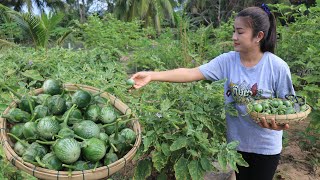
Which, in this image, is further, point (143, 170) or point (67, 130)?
point (143, 170)

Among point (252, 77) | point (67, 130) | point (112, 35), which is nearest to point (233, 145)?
point (252, 77)

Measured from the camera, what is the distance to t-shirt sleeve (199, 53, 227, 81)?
266 centimetres

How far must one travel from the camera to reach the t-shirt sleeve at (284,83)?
2.39 metres

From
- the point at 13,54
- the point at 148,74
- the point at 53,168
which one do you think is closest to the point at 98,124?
the point at 53,168

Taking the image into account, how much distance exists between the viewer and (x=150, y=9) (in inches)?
840

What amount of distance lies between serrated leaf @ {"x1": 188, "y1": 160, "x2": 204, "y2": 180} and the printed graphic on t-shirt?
1.82ft

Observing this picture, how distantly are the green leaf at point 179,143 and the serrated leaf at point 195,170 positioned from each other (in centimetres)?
16

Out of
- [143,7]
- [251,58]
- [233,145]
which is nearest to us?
[233,145]

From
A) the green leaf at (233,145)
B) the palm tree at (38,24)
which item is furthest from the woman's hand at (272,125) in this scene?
the palm tree at (38,24)

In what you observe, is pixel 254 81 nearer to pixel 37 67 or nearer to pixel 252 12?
pixel 252 12

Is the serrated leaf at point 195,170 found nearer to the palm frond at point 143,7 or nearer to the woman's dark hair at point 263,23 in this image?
the woman's dark hair at point 263,23

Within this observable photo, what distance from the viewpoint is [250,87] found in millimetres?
2451

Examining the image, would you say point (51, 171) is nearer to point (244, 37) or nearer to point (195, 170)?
point (195, 170)

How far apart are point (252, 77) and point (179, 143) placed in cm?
70
